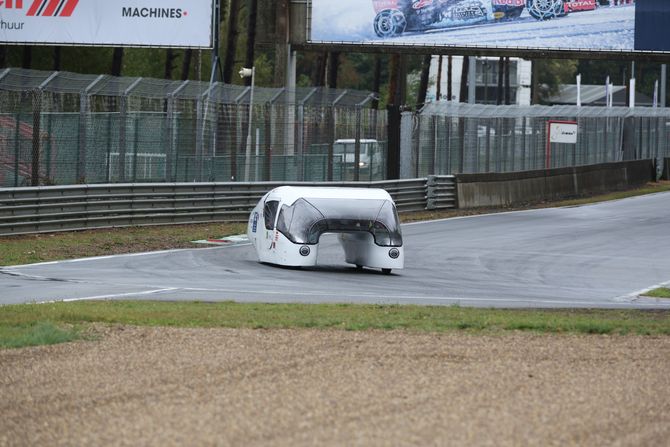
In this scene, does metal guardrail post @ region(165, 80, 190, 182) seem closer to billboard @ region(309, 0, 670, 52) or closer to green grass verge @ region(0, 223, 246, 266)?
green grass verge @ region(0, 223, 246, 266)

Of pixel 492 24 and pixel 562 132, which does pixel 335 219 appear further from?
pixel 562 132

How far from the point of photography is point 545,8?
3934 cm

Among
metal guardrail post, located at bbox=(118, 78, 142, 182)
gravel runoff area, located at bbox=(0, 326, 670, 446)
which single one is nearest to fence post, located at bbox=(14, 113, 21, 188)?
metal guardrail post, located at bbox=(118, 78, 142, 182)

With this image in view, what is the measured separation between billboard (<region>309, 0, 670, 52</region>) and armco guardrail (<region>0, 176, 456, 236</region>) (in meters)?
8.27

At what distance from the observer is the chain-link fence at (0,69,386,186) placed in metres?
24.7

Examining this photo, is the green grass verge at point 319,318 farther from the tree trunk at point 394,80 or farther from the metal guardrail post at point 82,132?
the tree trunk at point 394,80

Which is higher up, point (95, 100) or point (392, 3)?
point (392, 3)

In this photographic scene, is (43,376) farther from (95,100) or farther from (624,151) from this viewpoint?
(624,151)

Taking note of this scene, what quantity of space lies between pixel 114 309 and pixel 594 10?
93.0 feet

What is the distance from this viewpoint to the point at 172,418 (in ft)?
26.7

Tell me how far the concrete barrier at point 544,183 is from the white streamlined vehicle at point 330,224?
51.8 ft

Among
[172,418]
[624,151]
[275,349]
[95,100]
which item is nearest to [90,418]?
[172,418]

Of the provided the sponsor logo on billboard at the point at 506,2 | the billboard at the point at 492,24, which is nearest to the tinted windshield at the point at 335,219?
the billboard at the point at 492,24

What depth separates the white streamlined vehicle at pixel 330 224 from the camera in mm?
19953
